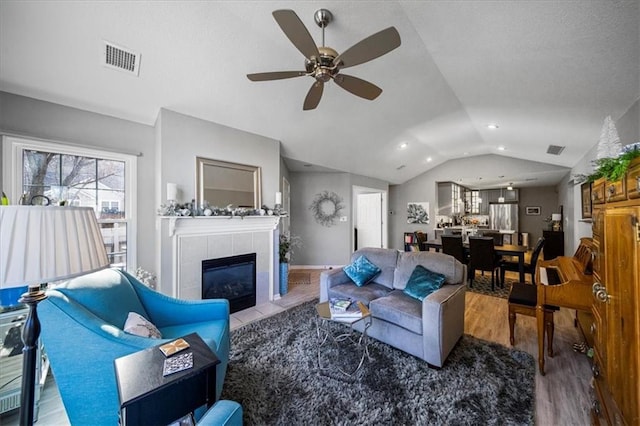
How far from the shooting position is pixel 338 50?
97.3 inches

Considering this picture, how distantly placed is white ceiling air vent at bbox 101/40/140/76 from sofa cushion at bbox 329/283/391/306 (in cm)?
318

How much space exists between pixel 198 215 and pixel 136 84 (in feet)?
5.12

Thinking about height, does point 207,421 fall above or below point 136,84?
below

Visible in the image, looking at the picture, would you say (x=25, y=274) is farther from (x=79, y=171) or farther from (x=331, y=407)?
(x=79, y=171)

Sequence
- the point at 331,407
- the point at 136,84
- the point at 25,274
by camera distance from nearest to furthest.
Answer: the point at 25,274
the point at 331,407
the point at 136,84

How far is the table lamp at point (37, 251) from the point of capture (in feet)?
2.67

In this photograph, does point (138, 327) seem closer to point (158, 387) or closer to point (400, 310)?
point (158, 387)

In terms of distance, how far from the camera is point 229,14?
212 cm

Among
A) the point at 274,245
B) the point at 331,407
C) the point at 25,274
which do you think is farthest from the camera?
the point at 274,245

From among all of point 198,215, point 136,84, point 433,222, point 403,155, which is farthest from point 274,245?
point 433,222

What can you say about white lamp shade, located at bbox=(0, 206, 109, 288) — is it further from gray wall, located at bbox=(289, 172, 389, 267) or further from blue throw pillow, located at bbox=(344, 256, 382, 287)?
gray wall, located at bbox=(289, 172, 389, 267)

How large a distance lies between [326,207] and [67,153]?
458 cm

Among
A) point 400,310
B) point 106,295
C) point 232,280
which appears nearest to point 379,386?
point 400,310

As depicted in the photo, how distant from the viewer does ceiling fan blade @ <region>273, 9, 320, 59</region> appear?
1439 millimetres
